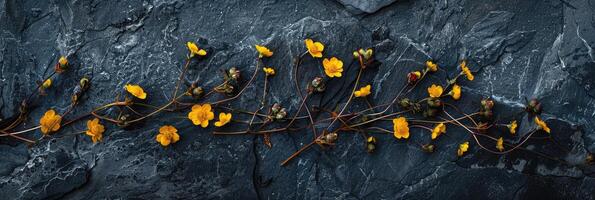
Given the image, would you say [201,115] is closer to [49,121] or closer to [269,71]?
[269,71]

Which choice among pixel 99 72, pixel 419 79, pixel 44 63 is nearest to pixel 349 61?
pixel 419 79

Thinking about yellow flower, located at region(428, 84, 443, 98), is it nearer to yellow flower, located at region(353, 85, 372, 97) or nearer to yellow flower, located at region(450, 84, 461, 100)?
yellow flower, located at region(450, 84, 461, 100)

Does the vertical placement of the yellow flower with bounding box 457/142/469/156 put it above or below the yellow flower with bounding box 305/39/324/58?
below

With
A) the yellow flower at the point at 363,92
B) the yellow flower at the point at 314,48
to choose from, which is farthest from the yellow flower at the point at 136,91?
the yellow flower at the point at 363,92

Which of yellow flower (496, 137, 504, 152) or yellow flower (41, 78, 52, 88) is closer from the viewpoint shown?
yellow flower (41, 78, 52, 88)

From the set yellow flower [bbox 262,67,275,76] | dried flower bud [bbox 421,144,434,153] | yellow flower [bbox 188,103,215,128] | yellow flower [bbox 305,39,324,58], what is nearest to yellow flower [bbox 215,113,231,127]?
yellow flower [bbox 188,103,215,128]

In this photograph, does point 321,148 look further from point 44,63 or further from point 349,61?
point 44,63
